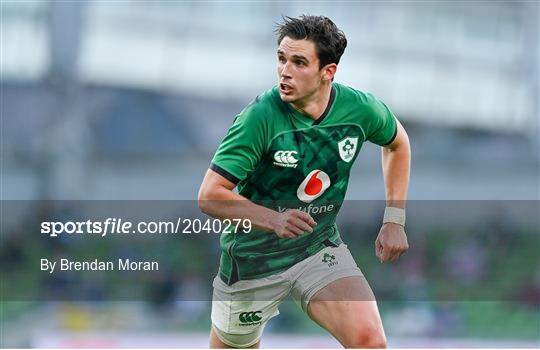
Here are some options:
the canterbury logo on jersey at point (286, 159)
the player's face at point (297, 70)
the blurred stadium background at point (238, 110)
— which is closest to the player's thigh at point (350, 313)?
the canterbury logo on jersey at point (286, 159)

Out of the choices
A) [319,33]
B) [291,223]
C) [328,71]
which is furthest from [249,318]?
[319,33]

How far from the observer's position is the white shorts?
5.61 metres

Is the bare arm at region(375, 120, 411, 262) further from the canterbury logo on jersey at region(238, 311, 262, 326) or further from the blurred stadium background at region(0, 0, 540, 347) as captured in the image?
the blurred stadium background at region(0, 0, 540, 347)

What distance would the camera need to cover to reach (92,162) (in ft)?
Result: 58.0

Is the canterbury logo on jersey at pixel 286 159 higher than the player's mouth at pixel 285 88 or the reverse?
the reverse

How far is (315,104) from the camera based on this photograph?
557cm

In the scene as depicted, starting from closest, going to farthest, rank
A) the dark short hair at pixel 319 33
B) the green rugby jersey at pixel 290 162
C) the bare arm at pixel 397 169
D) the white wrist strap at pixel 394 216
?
the green rugby jersey at pixel 290 162 → the dark short hair at pixel 319 33 → the white wrist strap at pixel 394 216 → the bare arm at pixel 397 169

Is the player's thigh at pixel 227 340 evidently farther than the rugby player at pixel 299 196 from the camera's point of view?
Yes

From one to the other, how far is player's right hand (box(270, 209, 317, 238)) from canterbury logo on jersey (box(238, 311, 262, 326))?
2.24 ft

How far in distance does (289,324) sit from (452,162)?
5.14m

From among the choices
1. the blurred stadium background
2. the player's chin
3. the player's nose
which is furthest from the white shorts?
the blurred stadium background

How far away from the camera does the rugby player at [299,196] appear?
5.32 meters

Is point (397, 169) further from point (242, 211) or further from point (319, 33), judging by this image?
point (242, 211)

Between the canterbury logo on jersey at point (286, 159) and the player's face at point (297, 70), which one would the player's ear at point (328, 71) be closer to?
the player's face at point (297, 70)
